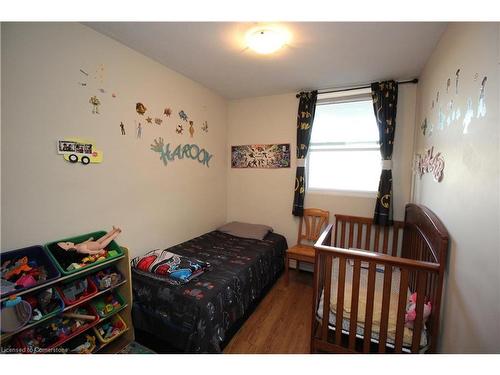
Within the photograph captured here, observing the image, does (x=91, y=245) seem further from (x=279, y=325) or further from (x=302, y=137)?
(x=302, y=137)

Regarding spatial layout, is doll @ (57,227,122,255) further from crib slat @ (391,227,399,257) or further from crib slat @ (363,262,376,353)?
crib slat @ (391,227,399,257)

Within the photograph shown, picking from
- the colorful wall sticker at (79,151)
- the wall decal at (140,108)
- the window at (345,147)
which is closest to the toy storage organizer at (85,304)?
the colorful wall sticker at (79,151)

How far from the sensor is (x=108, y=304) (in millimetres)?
1572

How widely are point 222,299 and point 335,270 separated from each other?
1.15 meters

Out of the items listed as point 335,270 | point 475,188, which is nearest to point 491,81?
point 475,188

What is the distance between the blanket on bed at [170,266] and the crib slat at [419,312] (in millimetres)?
1551

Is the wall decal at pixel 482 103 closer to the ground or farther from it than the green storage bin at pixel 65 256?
farther from it

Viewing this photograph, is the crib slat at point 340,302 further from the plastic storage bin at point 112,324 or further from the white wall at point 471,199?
the plastic storage bin at point 112,324

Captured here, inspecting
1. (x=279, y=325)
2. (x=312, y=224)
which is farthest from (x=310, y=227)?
(x=279, y=325)

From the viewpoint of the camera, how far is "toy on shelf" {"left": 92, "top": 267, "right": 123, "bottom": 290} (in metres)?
1.51

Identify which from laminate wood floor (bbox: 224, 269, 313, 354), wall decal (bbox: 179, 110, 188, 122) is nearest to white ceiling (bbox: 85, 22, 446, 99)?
wall decal (bbox: 179, 110, 188, 122)

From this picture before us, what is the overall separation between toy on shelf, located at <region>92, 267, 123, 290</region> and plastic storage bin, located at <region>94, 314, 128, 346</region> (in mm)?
286

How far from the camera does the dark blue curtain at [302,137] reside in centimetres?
→ 274

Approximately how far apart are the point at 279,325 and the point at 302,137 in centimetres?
218
